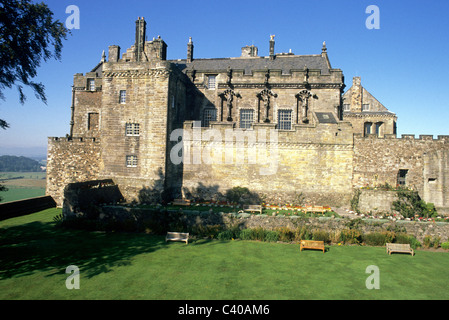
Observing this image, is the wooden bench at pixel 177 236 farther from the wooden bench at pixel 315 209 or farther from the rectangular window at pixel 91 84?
the rectangular window at pixel 91 84

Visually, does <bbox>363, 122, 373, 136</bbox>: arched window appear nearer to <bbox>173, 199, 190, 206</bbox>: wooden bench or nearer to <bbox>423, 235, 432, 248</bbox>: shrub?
<bbox>423, 235, 432, 248</bbox>: shrub

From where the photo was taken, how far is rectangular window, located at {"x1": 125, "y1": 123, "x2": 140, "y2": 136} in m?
26.2

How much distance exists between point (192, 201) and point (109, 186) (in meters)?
7.41

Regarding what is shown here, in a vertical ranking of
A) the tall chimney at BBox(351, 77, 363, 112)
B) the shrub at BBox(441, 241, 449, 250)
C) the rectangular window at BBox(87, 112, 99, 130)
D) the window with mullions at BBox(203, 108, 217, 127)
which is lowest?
the shrub at BBox(441, 241, 449, 250)

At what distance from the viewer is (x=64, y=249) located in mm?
15914

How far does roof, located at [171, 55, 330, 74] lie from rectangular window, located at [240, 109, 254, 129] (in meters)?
4.72

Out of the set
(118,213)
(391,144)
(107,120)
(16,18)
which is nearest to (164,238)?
(118,213)

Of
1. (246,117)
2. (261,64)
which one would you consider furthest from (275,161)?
(261,64)

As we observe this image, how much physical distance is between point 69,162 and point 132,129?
8.66 metres

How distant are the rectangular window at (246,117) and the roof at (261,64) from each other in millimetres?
4723

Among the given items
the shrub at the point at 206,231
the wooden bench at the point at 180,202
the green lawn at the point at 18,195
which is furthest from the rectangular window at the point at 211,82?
the green lawn at the point at 18,195

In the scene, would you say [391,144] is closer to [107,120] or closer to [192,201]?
[192,201]

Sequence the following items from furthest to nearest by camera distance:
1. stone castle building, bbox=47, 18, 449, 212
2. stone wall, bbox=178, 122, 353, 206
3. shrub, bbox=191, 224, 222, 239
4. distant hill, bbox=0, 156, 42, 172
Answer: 1. distant hill, bbox=0, 156, 42, 172
2. stone wall, bbox=178, 122, 353, 206
3. stone castle building, bbox=47, 18, 449, 212
4. shrub, bbox=191, 224, 222, 239

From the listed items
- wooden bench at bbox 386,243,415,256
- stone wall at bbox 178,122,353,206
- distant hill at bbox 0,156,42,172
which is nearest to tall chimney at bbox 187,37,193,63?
stone wall at bbox 178,122,353,206
